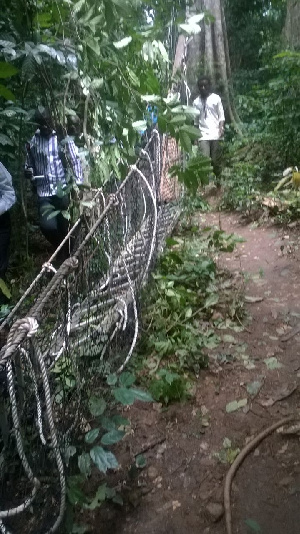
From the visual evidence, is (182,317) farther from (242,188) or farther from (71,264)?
(242,188)

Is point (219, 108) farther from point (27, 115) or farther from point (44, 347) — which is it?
point (44, 347)

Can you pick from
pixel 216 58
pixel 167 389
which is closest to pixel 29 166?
pixel 167 389

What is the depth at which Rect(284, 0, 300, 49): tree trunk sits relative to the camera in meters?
7.14

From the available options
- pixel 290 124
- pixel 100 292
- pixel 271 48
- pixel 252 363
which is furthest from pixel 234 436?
pixel 271 48

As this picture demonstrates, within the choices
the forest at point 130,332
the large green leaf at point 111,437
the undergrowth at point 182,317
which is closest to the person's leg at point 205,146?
the forest at point 130,332

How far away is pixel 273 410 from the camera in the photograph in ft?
8.82

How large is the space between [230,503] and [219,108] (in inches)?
241

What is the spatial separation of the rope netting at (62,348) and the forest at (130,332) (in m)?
0.01

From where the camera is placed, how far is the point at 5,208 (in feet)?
11.4

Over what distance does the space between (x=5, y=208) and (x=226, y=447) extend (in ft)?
7.37

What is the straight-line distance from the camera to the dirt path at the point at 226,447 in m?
2.12

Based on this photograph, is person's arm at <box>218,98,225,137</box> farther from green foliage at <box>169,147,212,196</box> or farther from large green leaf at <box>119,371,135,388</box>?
large green leaf at <box>119,371,135,388</box>

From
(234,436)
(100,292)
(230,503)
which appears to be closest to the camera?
(230,503)

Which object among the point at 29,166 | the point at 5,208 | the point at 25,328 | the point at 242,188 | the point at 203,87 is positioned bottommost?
the point at 242,188
